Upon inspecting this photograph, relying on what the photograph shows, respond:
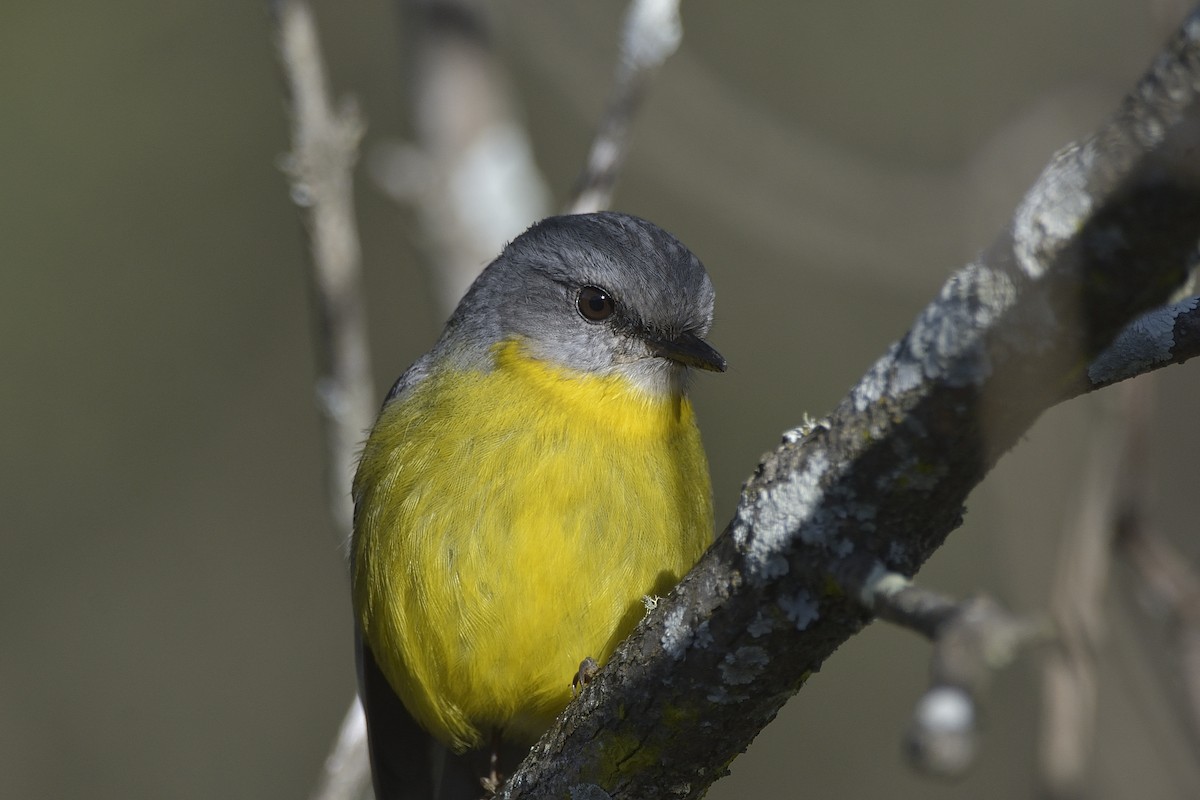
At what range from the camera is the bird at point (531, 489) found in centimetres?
356

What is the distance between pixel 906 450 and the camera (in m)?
1.98

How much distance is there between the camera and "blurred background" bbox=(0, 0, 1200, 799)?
8898 mm

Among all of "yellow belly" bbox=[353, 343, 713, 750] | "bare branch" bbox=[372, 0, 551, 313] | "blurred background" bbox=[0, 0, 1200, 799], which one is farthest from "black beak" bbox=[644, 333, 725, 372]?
"blurred background" bbox=[0, 0, 1200, 799]

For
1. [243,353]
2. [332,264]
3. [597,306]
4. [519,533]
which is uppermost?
[243,353]

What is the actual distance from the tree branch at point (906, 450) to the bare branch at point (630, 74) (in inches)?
109

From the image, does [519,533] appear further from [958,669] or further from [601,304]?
[958,669]

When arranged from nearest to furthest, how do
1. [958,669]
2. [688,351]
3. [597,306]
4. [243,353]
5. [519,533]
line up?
[958,669], [519,533], [688,351], [597,306], [243,353]

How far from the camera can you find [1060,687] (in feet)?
9.92

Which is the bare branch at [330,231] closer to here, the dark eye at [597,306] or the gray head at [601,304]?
the gray head at [601,304]

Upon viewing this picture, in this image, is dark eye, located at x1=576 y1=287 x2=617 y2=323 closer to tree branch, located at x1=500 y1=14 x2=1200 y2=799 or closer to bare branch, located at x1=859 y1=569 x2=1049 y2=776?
tree branch, located at x1=500 y1=14 x2=1200 y2=799

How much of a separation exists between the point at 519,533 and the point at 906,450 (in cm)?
176

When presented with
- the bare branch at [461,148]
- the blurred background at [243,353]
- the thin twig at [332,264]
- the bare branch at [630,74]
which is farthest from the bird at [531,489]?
the blurred background at [243,353]

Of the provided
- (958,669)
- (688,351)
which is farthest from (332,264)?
(958,669)

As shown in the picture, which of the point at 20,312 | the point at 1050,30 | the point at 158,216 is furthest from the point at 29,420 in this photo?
the point at 1050,30
